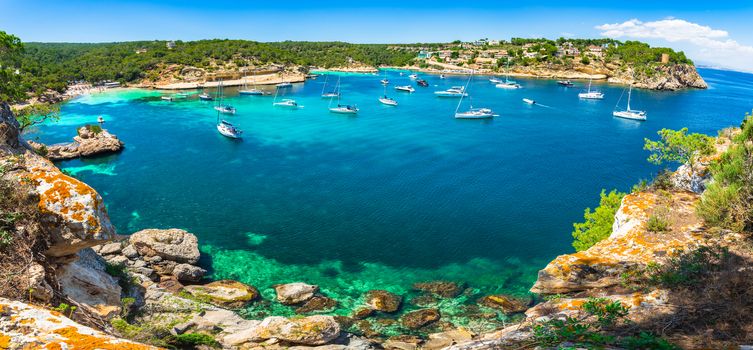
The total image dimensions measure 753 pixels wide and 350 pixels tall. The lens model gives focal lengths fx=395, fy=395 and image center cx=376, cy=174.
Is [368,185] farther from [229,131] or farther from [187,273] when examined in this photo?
[229,131]

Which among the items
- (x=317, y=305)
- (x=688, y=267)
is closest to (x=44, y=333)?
(x=688, y=267)

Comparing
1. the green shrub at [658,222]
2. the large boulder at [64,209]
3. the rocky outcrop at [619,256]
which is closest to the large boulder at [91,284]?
the large boulder at [64,209]

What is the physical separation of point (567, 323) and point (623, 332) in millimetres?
948

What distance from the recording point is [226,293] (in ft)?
70.1

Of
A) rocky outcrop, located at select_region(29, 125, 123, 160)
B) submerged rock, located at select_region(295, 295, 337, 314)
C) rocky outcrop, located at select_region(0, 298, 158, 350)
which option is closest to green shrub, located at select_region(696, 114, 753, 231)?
rocky outcrop, located at select_region(0, 298, 158, 350)

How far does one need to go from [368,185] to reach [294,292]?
1894 cm

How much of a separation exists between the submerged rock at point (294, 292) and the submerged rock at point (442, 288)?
19.8ft

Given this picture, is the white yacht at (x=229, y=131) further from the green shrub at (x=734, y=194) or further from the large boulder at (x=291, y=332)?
the green shrub at (x=734, y=194)

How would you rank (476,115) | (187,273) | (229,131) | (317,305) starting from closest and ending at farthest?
(317,305)
(187,273)
(229,131)
(476,115)

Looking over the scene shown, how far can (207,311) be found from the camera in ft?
59.5

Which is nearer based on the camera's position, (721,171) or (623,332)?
(623,332)

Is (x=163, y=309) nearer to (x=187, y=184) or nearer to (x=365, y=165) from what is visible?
(x=187, y=184)

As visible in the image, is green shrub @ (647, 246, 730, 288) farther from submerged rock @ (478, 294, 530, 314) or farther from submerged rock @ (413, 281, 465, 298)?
submerged rock @ (413, 281, 465, 298)

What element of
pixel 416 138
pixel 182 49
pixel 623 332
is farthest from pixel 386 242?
pixel 182 49
